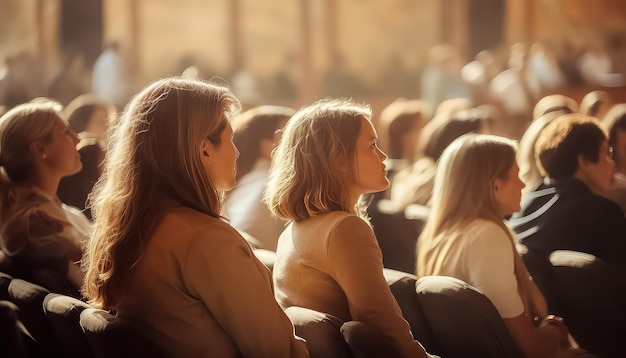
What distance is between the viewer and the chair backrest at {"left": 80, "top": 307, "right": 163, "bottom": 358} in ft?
6.72

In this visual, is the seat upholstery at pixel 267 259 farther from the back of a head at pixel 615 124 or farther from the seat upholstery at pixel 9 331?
the back of a head at pixel 615 124

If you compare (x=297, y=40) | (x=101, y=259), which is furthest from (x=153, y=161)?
(x=297, y=40)

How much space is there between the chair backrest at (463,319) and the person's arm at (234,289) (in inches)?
24.0

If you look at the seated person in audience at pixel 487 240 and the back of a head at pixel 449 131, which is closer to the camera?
the seated person in audience at pixel 487 240

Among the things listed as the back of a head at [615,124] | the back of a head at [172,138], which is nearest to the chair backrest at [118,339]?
the back of a head at [172,138]

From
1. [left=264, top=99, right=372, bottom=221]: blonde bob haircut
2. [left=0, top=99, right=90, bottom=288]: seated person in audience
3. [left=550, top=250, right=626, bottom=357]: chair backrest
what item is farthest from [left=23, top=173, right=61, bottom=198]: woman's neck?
[left=550, top=250, right=626, bottom=357]: chair backrest

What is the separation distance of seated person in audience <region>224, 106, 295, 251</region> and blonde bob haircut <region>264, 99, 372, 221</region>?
5.11 feet

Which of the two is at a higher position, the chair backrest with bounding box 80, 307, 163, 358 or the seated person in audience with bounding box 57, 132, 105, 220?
the chair backrest with bounding box 80, 307, 163, 358

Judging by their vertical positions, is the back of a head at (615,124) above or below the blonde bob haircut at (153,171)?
below

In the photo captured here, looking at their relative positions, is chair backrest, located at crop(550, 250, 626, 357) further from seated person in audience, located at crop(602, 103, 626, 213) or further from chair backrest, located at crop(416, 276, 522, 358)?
seated person in audience, located at crop(602, 103, 626, 213)

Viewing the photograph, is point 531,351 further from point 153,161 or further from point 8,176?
point 8,176

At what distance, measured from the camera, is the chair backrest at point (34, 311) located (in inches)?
96.0

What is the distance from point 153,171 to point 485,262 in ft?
4.05

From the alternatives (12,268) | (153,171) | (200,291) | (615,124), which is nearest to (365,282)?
(200,291)
